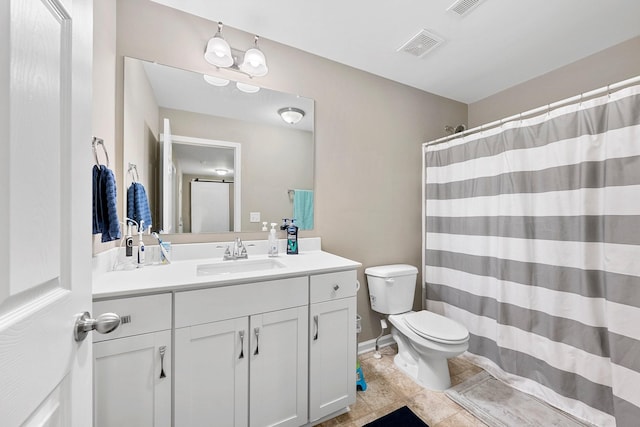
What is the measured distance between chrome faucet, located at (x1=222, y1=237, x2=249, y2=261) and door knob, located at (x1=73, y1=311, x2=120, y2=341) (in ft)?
3.34

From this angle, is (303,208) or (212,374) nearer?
(212,374)

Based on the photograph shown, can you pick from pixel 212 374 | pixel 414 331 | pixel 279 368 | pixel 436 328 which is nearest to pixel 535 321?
pixel 436 328

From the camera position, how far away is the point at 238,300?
1170 mm

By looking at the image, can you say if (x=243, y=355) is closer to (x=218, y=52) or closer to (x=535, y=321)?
(x=218, y=52)

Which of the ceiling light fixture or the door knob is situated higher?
the ceiling light fixture

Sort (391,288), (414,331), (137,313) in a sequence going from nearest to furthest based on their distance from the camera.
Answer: (137,313)
(414,331)
(391,288)

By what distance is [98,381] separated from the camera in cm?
93

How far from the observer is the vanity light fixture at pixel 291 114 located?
1.85 m

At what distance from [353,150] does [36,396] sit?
2.02 metres

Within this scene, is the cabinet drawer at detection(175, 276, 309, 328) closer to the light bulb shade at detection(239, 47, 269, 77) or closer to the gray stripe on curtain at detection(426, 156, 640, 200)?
the light bulb shade at detection(239, 47, 269, 77)

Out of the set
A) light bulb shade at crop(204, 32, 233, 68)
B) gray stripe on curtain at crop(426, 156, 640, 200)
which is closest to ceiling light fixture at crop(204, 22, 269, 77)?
light bulb shade at crop(204, 32, 233, 68)

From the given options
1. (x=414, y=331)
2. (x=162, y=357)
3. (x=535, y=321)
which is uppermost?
(x=162, y=357)

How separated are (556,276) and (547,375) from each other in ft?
2.03

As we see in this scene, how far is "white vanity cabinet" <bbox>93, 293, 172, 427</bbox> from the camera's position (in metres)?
0.94
